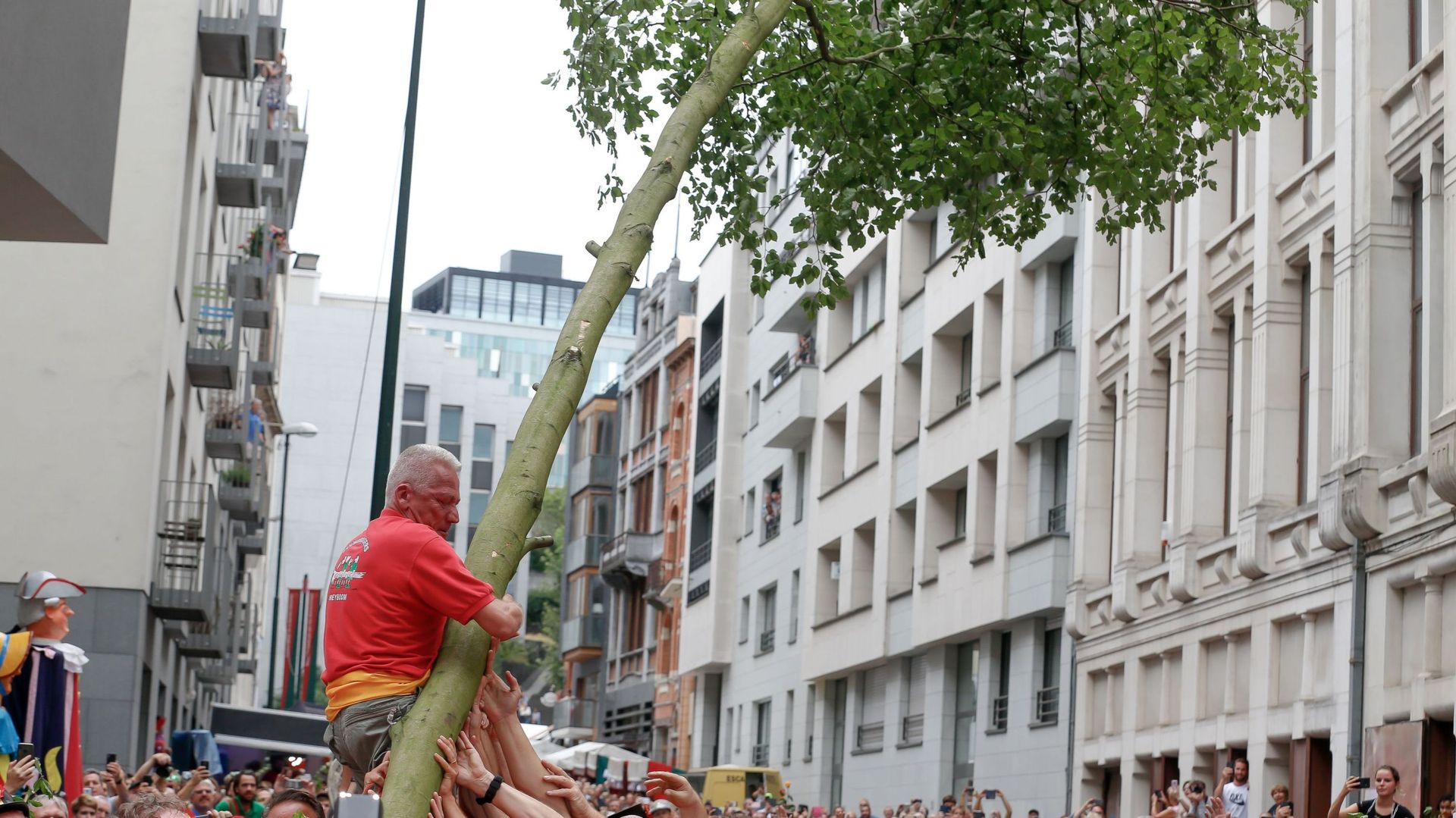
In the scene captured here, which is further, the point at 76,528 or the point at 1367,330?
the point at 76,528

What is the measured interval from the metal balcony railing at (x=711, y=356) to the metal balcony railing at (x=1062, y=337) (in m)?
26.6

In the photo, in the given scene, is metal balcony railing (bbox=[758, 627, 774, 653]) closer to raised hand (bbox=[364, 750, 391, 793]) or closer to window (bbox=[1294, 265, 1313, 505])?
window (bbox=[1294, 265, 1313, 505])

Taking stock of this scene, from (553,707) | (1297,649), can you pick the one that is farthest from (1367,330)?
(553,707)

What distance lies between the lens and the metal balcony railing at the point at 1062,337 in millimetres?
38906

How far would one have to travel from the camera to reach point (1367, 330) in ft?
81.3

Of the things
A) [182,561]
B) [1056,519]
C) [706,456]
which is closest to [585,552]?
[706,456]

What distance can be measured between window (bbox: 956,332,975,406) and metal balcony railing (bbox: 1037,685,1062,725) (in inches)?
298

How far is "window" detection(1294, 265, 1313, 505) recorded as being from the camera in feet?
92.0

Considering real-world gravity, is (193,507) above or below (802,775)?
above

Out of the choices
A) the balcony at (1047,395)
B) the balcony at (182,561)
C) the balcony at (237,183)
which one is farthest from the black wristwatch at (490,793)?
the balcony at (1047,395)

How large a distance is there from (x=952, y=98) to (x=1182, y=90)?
1966 millimetres

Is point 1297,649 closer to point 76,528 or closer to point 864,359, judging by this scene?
point 76,528

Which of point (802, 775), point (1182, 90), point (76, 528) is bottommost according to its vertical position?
point (802, 775)

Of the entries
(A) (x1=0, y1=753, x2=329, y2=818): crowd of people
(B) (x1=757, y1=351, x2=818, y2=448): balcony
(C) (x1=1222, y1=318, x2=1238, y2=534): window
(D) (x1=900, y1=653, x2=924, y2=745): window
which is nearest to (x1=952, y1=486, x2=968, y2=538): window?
(D) (x1=900, y1=653, x2=924, y2=745): window
